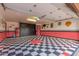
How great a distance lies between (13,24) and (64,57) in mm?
954

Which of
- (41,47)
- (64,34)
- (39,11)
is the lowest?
(41,47)

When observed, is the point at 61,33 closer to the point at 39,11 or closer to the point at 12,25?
the point at 39,11

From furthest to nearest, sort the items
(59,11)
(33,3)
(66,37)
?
(66,37), (59,11), (33,3)

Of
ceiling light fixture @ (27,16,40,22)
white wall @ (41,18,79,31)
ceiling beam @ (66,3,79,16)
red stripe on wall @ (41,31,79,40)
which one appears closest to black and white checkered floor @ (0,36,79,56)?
red stripe on wall @ (41,31,79,40)

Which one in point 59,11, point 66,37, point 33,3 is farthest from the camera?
point 66,37

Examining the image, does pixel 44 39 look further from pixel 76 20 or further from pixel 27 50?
pixel 76 20

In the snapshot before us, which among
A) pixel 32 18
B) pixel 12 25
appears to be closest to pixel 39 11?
pixel 32 18

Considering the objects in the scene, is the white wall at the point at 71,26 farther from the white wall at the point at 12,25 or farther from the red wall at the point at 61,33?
the white wall at the point at 12,25

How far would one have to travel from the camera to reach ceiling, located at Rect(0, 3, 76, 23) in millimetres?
1400

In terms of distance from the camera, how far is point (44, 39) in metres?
1.67

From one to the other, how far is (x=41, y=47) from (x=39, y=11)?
1.89 feet

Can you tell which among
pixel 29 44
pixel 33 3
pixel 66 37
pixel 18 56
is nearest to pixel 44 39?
pixel 29 44

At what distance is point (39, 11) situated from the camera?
148cm

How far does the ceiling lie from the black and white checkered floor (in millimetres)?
360
